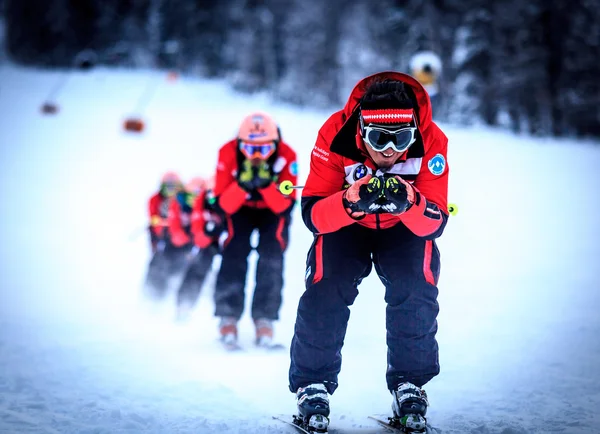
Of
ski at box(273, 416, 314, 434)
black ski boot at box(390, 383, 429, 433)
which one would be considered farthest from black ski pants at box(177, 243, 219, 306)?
black ski boot at box(390, 383, 429, 433)

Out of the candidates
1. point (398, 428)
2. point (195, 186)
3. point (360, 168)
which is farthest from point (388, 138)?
point (195, 186)

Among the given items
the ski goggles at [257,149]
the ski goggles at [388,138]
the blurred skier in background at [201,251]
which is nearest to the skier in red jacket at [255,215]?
the ski goggles at [257,149]

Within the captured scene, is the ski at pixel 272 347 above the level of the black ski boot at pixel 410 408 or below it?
above

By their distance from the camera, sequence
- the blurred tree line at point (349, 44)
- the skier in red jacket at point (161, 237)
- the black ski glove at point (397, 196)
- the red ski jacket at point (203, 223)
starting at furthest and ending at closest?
the blurred tree line at point (349, 44) → the skier in red jacket at point (161, 237) → the red ski jacket at point (203, 223) → the black ski glove at point (397, 196)

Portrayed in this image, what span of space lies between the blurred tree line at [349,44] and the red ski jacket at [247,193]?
2286 cm

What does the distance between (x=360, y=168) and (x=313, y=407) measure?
45.1 inches

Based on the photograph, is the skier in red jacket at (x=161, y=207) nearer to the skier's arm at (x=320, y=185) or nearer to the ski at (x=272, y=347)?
the ski at (x=272, y=347)

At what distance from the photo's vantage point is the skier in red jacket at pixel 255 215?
14.8ft

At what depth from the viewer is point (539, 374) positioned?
144 inches

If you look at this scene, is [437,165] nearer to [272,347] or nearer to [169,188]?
[272,347]

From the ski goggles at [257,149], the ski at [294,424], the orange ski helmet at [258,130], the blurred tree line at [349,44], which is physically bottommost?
the ski at [294,424]

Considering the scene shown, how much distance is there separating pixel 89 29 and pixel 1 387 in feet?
164

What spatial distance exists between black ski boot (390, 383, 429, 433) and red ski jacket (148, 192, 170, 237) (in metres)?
5.75

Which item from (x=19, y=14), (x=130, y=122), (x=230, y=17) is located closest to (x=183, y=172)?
(x=130, y=122)
